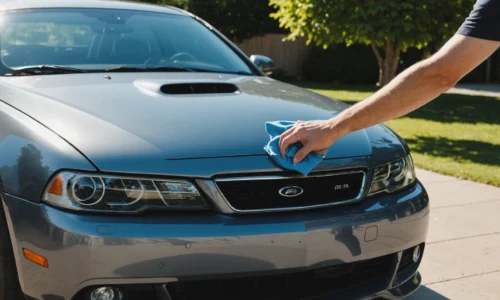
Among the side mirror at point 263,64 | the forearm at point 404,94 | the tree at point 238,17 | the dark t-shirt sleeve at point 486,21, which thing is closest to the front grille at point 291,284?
the forearm at point 404,94

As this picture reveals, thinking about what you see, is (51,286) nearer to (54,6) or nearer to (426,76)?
(426,76)

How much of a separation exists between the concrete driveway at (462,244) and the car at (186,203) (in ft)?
2.63

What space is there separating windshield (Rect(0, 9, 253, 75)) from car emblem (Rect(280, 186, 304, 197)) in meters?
1.51

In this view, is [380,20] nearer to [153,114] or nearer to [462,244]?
[462,244]

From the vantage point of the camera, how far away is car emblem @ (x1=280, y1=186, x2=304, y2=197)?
2400mm

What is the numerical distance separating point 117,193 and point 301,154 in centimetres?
72

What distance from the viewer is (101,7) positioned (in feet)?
13.2

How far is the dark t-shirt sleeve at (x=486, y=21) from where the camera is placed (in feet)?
6.59

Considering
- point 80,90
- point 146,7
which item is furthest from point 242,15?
point 80,90

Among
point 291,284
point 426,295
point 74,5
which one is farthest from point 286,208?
point 74,5

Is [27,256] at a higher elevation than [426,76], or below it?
below

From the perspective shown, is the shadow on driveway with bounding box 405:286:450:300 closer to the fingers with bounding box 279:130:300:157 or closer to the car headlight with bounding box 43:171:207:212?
the fingers with bounding box 279:130:300:157

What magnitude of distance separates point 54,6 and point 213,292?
7.83ft

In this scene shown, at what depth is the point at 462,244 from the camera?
4.32m
